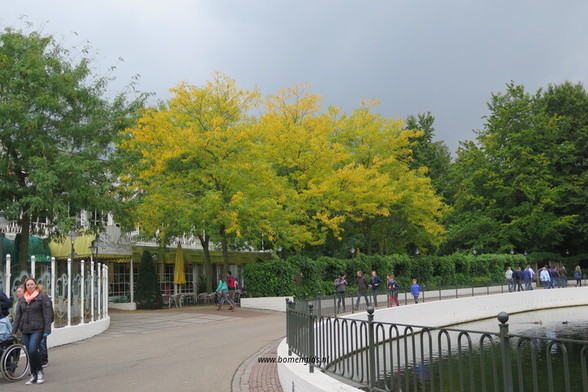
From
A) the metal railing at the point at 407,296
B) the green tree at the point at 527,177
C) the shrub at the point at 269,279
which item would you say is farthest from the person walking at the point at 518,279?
the shrub at the point at 269,279

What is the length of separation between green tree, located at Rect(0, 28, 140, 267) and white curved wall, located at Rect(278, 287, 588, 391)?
1044cm

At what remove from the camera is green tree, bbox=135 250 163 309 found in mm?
28734

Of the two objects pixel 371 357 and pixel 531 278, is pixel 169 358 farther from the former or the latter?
pixel 531 278

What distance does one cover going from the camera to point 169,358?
12.8m

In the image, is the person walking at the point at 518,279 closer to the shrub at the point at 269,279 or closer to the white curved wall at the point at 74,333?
the shrub at the point at 269,279

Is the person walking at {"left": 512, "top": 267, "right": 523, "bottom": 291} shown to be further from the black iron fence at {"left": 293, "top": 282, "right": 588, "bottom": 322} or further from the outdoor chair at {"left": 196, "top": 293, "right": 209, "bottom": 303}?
the outdoor chair at {"left": 196, "top": 293, "right": 209, "bottom": 303}

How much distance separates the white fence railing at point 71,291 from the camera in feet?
47.3

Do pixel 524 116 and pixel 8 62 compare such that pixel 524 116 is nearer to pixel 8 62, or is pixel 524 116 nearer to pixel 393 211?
pixel 393 211

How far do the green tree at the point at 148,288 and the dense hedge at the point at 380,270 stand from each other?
4.70 m

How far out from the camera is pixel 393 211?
38.4 meters

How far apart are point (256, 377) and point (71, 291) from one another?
8449 mm

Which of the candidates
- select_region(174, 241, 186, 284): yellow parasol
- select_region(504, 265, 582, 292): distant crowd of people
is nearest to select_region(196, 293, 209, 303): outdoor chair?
select_region(174, 241, 186, 284): yellow parasol

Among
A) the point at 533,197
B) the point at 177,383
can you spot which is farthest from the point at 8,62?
the point at 533,197

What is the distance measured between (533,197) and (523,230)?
3.70 metres
